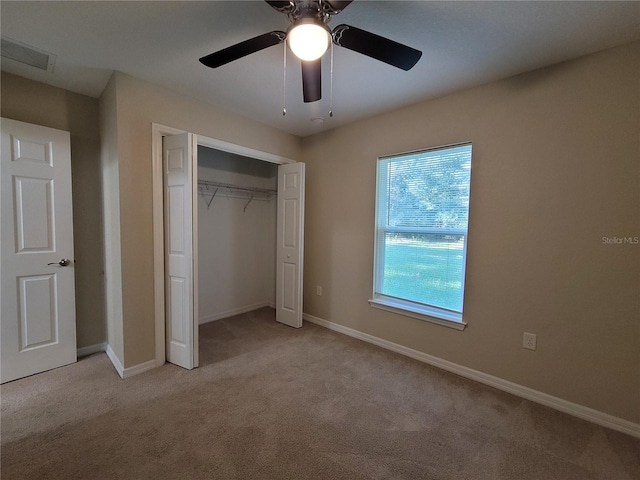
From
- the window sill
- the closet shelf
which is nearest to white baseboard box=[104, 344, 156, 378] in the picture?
the closet shelf

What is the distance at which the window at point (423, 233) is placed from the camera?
245 cm

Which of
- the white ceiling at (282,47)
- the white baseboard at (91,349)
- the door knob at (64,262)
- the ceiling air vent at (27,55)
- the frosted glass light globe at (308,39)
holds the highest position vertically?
the white ceiling at (282,47)

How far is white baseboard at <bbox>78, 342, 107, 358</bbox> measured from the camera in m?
2.65

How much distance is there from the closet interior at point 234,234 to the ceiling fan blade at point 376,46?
256 centimetres

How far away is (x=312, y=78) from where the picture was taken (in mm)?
1629

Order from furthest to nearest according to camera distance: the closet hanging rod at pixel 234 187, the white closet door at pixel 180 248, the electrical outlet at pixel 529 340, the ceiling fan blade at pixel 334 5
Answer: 1. the closet hanging rod at pixel 234 187
2. the white closet door at pixel 180 248
3. the electrical outlet at pixel 529 340
4. the ceiling fan blade at pixel 334 5

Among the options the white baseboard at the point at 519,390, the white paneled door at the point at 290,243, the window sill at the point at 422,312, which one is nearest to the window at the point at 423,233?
the window sill at the point at 422,312

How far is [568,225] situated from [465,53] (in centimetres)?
139

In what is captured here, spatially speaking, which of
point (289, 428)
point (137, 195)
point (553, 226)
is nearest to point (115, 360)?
point (137, 195)

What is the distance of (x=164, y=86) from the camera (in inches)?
94.3

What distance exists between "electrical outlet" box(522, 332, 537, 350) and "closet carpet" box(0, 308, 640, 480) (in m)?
0.41

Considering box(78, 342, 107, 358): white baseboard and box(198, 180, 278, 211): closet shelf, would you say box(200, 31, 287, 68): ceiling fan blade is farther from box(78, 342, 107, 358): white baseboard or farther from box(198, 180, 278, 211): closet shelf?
box(78, 342, 107, 358): white baseboard

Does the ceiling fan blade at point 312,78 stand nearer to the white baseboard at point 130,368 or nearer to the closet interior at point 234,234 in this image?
the closet interior at point 234,234

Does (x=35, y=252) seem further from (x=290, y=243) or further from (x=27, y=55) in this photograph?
(x=290, y=243)
